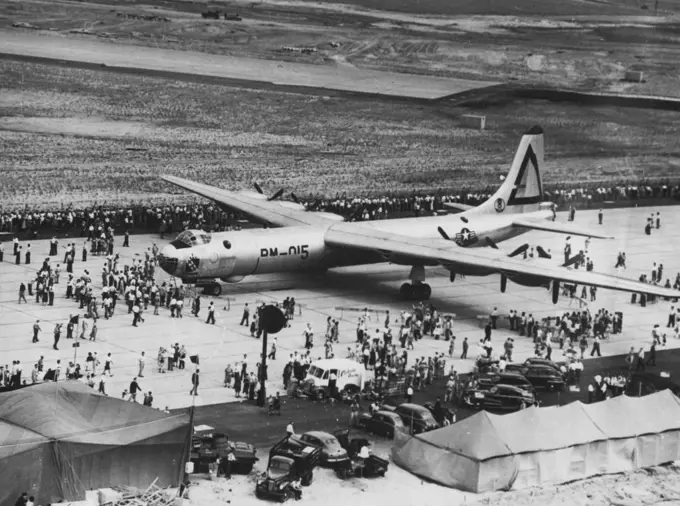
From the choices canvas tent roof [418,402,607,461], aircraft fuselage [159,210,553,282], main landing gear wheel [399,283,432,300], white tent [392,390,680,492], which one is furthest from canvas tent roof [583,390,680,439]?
main landing gear wheel [399,283,432,300]

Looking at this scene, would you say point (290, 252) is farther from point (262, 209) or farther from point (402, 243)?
point (262, 209)

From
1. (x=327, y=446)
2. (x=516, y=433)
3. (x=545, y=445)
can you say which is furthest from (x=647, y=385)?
(x=327, y=446)

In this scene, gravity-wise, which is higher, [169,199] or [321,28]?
[321,28]

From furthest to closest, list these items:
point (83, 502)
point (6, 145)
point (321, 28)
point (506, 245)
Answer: point (321, 28), point (6, 145), point (506, 245), point (83, 502)

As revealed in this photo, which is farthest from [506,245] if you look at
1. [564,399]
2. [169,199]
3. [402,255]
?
[564,399]

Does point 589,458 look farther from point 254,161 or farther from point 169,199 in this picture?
point 254,161

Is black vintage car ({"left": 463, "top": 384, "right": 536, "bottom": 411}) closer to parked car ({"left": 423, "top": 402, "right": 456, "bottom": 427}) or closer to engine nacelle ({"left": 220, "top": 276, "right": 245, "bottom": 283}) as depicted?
parked car ({"left": 423, "top": 402, "right": 456, "bottom": 427})

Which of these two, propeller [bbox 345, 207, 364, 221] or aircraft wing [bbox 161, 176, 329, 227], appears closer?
aircraft wing [bbox 161, 176, 329, 227]

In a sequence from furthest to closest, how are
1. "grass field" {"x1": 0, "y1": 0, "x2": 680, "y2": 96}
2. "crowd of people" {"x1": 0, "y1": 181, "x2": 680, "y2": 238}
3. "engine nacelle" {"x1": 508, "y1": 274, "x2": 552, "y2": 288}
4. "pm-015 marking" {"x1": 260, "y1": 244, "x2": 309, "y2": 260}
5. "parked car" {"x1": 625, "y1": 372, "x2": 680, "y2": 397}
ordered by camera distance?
"grass field" {"x1": 0, "y1": 0, "x2": 680, "y2": 96}
"crowd of people" {"x1": 0, "y1": 181, "x2": 680, "y2": 238}
"pm-015 marking" {"x1": 260, "y1": 244, "x2": 309, "y2": 260}
"engine nacelle" {"x1": 508, "y1": 274, "x2": 552, "y2": 288}
"parked car" {"x1": 625, "y1": 372, "x2": 680, "y2": 397}
